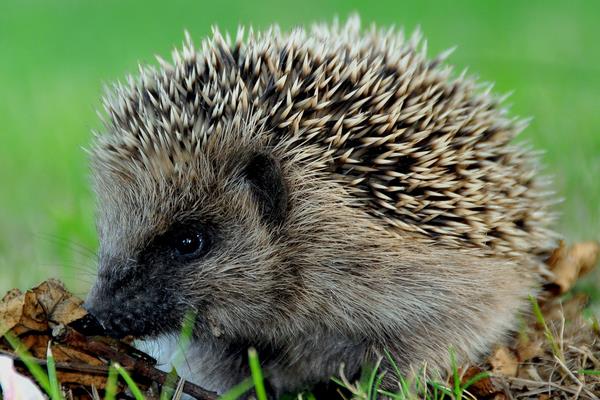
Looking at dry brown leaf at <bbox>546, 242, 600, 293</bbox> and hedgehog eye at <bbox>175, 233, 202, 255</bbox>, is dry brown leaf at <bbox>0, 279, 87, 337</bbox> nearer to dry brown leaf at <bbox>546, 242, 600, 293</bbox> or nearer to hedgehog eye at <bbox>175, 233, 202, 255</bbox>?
hedgehog eye at <bbox>175, 233, 202, 255</bbox>

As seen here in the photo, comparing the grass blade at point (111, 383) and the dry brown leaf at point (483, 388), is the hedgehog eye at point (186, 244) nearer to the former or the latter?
the grass blade at point (111, 383)

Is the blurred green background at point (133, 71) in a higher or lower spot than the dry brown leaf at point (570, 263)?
higher

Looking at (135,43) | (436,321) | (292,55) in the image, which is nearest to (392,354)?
(436,321)

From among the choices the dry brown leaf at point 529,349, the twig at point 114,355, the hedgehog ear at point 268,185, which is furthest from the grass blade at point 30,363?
the dry brown leaf at point 529,349

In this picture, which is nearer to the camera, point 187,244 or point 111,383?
point 111,383

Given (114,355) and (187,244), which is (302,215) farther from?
(114,355)

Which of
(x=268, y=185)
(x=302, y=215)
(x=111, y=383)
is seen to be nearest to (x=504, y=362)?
(x=302, y=215)

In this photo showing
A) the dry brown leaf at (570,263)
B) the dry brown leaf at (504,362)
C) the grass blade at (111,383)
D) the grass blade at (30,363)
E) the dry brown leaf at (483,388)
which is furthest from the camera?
the dry brown leaf at (570,263)
